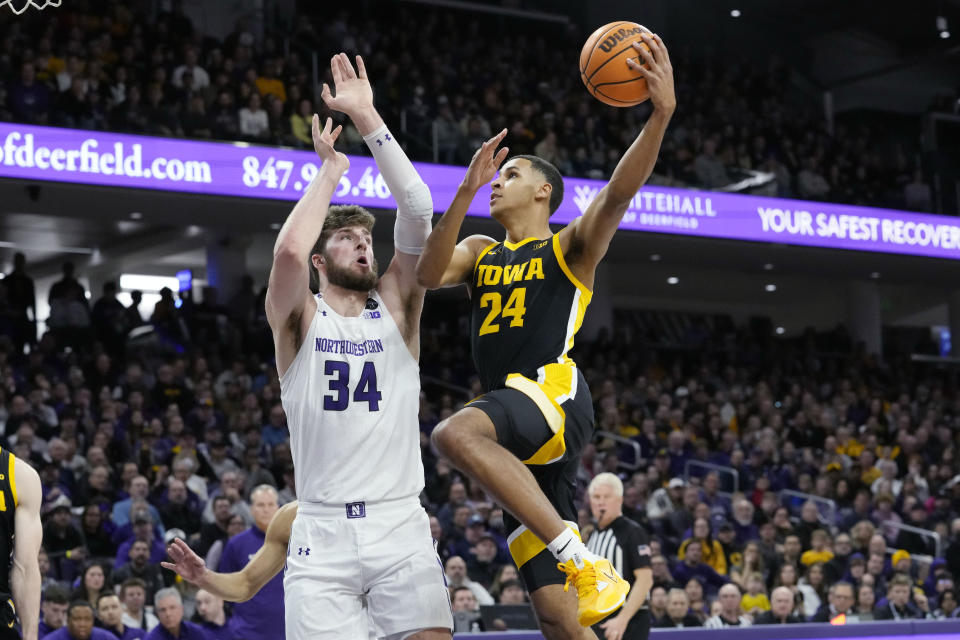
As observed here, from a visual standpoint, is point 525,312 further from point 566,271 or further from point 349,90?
point 349,90

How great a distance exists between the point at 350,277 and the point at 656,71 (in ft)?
5.21

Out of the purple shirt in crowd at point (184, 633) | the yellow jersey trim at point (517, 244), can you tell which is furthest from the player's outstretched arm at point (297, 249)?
the purple shirt in crowd at point (184, 633)

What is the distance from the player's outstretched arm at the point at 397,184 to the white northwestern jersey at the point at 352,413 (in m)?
0.28

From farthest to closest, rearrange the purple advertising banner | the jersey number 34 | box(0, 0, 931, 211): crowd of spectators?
box(0, 0, 931, 211): crowd of spectators → the purple advertising banner → the jersey number 34

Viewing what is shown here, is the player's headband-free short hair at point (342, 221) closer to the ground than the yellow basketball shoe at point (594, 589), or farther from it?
farther from it

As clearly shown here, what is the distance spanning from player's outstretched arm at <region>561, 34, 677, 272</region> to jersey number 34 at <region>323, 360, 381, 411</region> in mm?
1178

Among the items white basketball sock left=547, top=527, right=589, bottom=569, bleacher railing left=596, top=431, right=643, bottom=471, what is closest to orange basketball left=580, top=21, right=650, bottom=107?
white basketball sock left=547, top=527, right=589, bottom=569

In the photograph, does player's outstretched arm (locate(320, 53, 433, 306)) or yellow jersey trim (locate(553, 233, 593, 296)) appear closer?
player's outstretched arm (locate(320, 53, 433, 306))

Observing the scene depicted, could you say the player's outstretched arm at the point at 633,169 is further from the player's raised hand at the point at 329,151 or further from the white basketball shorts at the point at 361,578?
the white basketball shorts at the point at 361,578

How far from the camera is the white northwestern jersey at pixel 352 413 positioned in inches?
192

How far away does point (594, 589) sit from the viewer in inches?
198

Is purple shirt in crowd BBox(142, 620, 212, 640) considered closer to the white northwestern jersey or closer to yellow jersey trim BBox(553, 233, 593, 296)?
the white northwestern jersey

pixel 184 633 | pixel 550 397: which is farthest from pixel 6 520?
pixel 184 633

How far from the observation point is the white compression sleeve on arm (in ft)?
17.2
